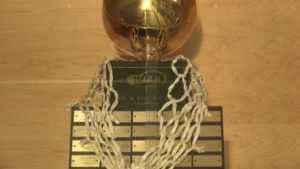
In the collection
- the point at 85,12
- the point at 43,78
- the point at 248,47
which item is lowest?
the point at 43,78

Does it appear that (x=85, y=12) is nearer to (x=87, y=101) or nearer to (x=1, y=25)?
(x=1, y=25)

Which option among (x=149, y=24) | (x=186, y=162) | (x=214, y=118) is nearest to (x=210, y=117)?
(x=214, y=118)

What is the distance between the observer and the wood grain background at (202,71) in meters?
1.09

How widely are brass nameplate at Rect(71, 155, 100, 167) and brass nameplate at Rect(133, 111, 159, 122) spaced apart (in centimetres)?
13

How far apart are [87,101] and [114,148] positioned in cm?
13

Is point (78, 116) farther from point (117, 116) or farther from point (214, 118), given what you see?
point (214, 118)

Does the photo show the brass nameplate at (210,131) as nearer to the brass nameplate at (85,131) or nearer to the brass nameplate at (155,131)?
the brass nameplate at (155,131)

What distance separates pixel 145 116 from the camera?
0.87 meters

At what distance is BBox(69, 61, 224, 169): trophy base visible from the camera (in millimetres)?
835

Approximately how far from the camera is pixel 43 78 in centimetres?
114

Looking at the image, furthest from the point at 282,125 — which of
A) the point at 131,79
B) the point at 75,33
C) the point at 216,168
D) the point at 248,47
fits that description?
the point at 75,33

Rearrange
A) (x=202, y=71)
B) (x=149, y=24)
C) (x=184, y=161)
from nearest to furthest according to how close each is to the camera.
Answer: (x=184, y=161)
(x=149, y=24)
(x=202, y=71)

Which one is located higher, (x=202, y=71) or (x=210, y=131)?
(x=202, y=71)

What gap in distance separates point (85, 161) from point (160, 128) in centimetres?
18
